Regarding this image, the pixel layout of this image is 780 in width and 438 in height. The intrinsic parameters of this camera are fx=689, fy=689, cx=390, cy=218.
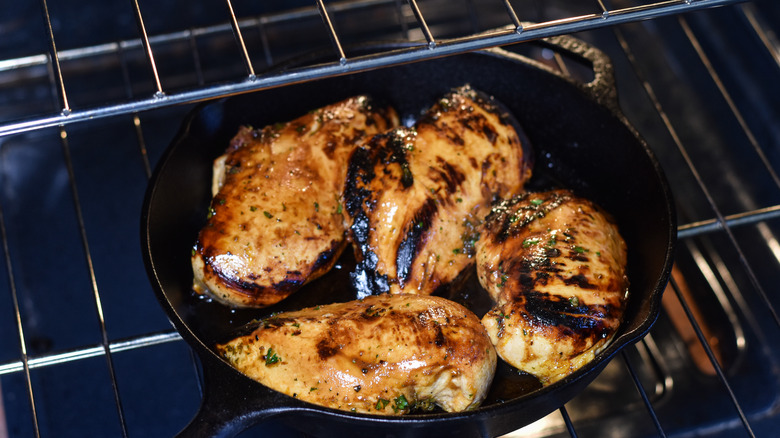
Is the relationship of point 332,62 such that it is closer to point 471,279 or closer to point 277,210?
point 277,210

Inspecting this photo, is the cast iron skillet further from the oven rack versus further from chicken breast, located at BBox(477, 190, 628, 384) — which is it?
the oven rack

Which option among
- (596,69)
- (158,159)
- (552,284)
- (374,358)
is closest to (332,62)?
(374,358)

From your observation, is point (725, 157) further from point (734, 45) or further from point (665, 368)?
point (665, 368)

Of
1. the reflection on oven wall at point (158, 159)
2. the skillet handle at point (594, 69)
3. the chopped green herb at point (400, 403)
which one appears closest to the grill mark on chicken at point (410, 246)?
the chopped green herb at point (400, 403)

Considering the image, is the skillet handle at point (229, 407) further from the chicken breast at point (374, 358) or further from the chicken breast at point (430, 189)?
the chicken breast at point (430, 189)

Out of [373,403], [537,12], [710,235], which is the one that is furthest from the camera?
[537,12]

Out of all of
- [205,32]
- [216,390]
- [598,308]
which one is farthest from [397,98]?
[216,390]
